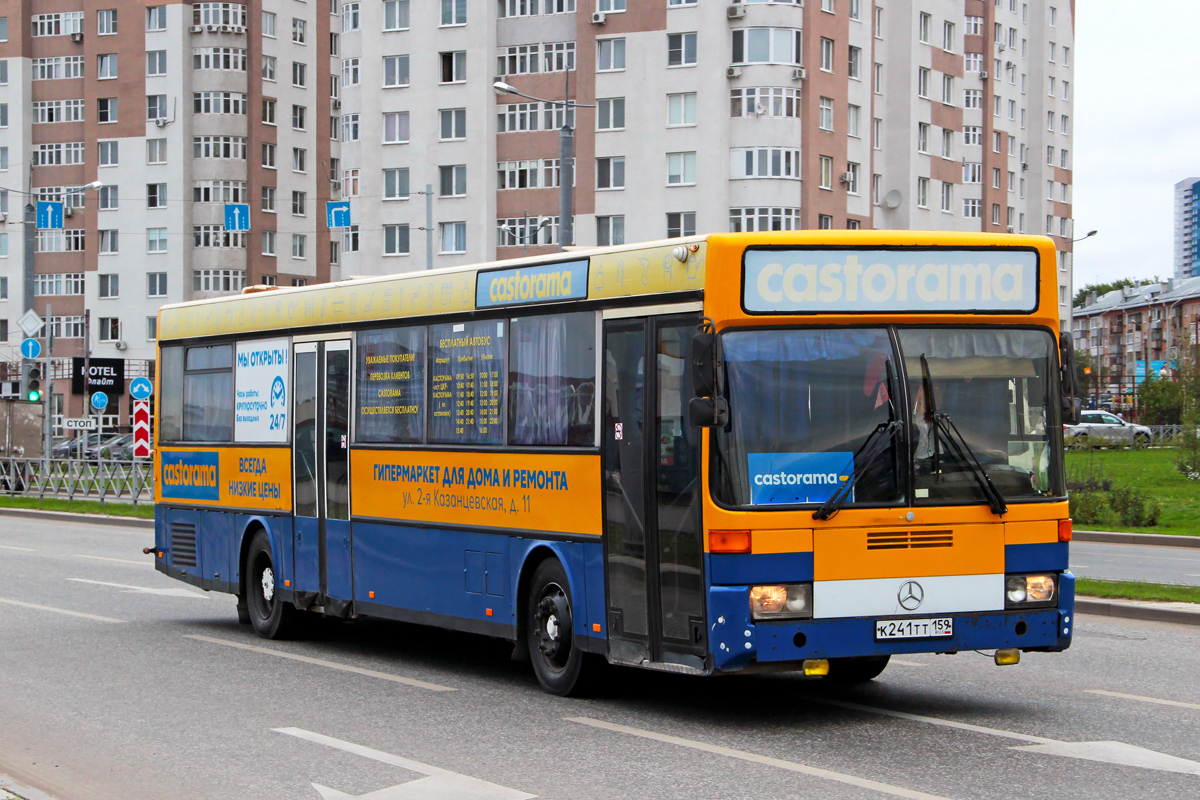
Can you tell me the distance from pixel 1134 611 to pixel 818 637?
737 centimetres

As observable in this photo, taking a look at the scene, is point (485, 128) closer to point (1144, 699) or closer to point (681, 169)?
point (681, 169)

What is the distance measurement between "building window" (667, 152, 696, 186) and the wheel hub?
180 feet

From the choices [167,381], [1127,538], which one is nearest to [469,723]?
[167,381]

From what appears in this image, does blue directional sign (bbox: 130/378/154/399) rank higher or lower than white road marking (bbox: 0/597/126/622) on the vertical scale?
higher

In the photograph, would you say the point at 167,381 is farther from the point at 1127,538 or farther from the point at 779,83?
the point at 779,83

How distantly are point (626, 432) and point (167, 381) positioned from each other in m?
8.12

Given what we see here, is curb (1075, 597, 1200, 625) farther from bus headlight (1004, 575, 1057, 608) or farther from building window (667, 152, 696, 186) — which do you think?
building window (667, 152, 696, 186)

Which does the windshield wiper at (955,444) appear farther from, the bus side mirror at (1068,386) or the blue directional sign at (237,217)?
the blue directional sign at (237,217)

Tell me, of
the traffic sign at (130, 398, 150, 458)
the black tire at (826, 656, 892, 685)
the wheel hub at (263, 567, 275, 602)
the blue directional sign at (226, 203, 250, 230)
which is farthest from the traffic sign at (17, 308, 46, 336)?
the black tire at (826, 656, 892, 685)

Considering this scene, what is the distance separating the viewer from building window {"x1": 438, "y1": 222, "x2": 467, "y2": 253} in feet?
239

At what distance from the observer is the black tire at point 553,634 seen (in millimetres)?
10570

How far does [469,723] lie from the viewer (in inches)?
384

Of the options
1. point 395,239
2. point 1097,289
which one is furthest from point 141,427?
point 1097,289

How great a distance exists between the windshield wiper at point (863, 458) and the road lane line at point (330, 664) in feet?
11.1
